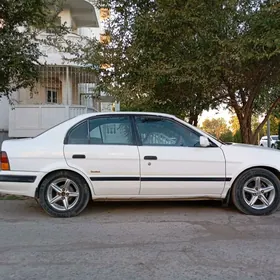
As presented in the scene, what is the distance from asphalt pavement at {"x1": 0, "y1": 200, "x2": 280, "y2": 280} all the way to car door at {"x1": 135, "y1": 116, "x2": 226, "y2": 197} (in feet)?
1.53

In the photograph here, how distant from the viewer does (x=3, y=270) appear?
3.67 m

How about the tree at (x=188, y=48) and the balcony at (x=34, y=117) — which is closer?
the tree at (x=188, y=48)

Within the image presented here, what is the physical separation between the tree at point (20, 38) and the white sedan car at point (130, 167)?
3.23 m

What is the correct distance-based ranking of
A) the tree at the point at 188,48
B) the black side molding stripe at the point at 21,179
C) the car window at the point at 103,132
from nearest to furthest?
1. the black side molding stripe at the point at 21,179
2. the car window at the point at 103,132
3. the tree at the point at 188,48

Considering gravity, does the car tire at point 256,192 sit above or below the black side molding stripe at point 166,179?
below

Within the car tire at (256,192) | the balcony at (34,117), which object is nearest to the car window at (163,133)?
the car tire at (256,192)

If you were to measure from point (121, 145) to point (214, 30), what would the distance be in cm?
356

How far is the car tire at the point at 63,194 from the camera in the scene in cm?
565

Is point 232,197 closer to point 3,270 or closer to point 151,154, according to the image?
point 151,154

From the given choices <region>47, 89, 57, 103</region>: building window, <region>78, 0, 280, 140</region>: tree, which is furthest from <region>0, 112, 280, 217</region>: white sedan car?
<region>47, 89, 57, 103</region>: building window

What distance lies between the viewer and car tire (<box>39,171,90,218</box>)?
565 centimetres

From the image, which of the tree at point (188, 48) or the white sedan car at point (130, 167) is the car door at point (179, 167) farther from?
the tree at point (188, 48)

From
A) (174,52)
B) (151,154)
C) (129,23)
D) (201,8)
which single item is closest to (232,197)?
(151,154)

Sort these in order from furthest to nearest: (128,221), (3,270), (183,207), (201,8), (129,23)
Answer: (129,23)
(201,8)
(183,207)
(128,221)
(3,270)
